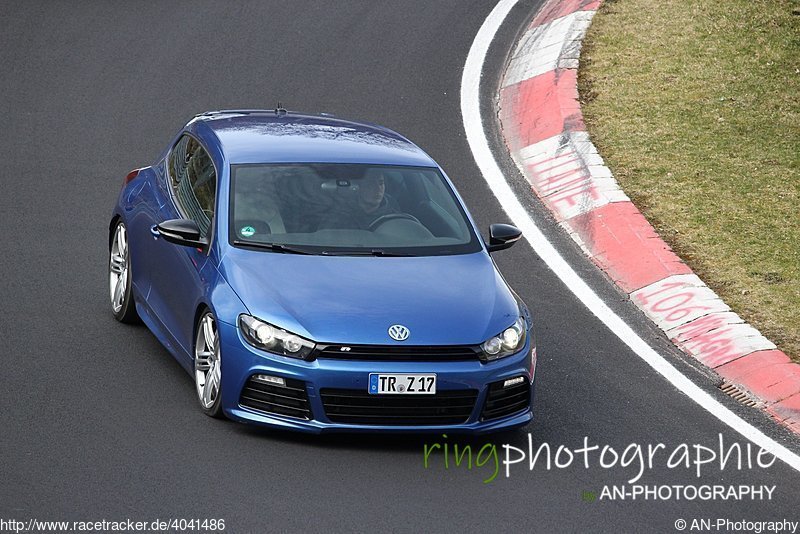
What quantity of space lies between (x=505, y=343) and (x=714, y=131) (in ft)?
22.9

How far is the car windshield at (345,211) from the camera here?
855 cm

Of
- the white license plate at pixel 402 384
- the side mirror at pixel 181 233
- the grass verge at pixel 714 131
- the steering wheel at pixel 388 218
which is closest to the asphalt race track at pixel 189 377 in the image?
the white license plate at pixel 402 384

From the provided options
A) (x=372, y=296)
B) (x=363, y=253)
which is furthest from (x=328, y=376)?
Result: (x=363, y=253)

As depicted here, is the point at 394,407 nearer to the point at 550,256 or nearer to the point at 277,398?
the point at 277,398

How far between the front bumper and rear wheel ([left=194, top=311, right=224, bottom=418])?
15 cm

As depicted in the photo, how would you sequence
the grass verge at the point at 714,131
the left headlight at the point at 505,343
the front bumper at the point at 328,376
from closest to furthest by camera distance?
the front bumper at the point at 328,376
the left headlight at the point at 505,343
the grass verge at the point at 714,131

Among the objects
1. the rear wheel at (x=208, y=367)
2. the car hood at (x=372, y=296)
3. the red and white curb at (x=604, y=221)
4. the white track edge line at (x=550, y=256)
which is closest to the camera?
the car hood at (x=372, y=296)

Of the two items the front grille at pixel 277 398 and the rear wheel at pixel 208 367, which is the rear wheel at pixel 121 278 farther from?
the front grille at pixel 277 398

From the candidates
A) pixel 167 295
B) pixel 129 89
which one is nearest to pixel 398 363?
pixel 167 295

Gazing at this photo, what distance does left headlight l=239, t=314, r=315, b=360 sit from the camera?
7574 millimetres

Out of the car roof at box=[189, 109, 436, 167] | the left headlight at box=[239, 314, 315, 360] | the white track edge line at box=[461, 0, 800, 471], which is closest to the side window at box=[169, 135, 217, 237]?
the car roof at box=[189, 109, 436, 167]

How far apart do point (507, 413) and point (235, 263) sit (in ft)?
5.91

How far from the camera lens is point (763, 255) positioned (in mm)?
11547

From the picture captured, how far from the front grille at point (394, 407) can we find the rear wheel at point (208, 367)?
73cm
